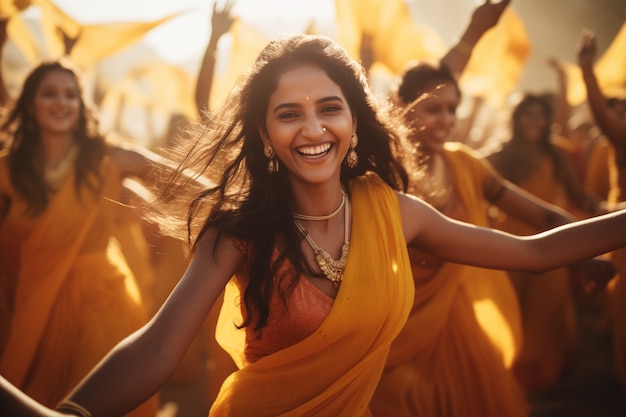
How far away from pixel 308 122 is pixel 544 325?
3.90 meters

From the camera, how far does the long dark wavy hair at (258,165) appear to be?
1.96 meters

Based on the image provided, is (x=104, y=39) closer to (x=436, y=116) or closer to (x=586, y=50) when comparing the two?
(x=436, y=116)

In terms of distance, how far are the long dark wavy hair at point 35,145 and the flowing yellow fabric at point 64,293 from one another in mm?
55

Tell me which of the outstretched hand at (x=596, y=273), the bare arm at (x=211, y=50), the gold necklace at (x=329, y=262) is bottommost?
the gold necklace at (x=329, y=262)

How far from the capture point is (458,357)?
3.01 m

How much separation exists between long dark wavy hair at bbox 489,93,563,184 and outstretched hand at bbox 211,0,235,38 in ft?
9.42

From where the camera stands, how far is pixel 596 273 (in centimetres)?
263

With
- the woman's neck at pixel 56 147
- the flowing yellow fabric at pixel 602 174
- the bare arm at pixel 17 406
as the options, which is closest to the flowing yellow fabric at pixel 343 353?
the bare arm at pixel 17 406

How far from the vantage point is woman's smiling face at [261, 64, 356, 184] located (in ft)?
6.61

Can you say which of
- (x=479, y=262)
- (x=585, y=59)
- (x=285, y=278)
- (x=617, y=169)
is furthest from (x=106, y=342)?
(x=617, y=169)

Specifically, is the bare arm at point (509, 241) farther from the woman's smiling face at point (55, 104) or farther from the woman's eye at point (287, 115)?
the woman's smiling face at point (55, 104)

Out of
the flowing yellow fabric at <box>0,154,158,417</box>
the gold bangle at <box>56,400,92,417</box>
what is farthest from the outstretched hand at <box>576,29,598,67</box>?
the gold bangle at <box>56,400,92,417</box>

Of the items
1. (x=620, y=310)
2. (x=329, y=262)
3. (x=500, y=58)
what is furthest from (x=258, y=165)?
(x=500, y=58)

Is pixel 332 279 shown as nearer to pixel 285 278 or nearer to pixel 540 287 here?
pixel 285 278
